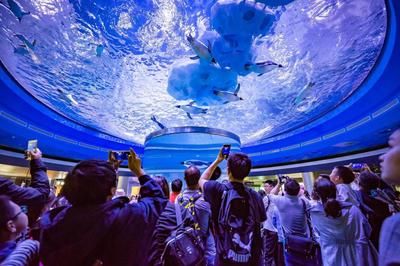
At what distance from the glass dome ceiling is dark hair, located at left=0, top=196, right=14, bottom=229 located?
387cm

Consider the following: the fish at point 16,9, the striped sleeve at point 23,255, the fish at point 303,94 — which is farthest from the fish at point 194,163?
the striped sleeve at point 23,255

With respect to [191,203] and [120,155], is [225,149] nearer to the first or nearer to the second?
[191,203]

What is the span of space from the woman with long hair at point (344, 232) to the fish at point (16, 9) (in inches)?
225

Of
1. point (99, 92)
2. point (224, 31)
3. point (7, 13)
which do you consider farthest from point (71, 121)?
point (224, 31)

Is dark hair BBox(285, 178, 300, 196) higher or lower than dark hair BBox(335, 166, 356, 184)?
lower

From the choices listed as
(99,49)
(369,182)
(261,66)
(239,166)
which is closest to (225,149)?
(239,166)

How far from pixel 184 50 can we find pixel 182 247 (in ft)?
14.8

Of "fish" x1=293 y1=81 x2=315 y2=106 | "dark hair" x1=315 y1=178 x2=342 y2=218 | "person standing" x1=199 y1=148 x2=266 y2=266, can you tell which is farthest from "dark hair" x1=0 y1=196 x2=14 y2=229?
"fish" x1=293 y1=81 x2=315 y2=106

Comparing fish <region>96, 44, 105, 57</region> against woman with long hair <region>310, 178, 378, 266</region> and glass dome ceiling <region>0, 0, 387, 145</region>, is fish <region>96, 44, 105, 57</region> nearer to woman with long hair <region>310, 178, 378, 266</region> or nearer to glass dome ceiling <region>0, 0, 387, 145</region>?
glass dome ceiling <region>0, 0, 387, 145</region>

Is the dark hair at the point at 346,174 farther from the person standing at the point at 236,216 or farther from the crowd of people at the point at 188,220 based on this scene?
the person standing at the point at 236,216

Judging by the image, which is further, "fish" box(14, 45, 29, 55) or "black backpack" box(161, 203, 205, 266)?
"fish" box(14, 45, 29, 55)

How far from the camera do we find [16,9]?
3.67m

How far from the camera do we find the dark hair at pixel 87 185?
1.21m

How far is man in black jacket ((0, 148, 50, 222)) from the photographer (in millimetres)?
1781
